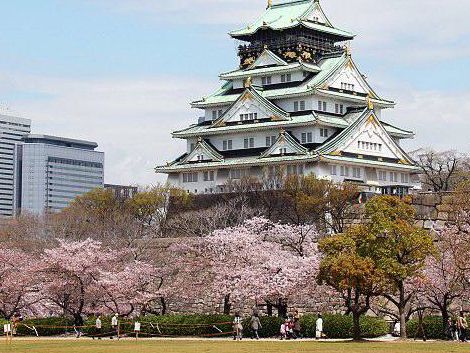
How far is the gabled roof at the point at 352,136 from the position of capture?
88188 mm

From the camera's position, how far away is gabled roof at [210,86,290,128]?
302 ft

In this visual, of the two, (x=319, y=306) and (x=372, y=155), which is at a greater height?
(x=372, y=155)

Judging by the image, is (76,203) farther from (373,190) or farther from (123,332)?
(123,332)

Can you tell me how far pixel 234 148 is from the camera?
95.1m

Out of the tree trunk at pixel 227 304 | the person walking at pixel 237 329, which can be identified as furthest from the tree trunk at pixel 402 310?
the tree trunk at pixel 227 304

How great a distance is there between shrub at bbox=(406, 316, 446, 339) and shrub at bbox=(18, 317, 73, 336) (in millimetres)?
19259

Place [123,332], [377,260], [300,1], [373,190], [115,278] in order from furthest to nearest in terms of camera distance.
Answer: [300,1] → [373,190] → [115,278] → [123,332] → [377,260]

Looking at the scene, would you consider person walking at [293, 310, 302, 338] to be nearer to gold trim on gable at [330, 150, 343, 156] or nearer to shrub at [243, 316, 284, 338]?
shrub at [243, 316, 284, 338]

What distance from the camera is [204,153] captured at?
94.8 metres

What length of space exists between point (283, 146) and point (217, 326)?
1348 inches

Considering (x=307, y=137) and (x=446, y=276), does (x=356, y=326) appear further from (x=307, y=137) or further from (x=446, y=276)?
(x=307, y=137)

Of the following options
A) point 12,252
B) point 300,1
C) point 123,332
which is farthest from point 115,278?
point 300,1

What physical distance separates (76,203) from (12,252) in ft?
81.2

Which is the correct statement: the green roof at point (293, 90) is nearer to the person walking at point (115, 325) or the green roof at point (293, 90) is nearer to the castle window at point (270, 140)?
the castle window at point (270, 140)
